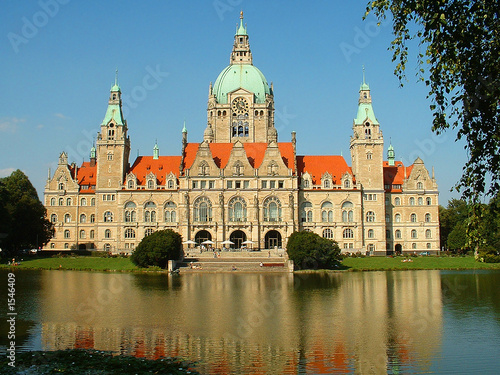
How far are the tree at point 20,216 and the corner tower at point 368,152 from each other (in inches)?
1660

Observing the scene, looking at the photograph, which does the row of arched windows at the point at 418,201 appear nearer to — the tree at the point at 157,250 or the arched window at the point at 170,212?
the arched window at the point at 170,212

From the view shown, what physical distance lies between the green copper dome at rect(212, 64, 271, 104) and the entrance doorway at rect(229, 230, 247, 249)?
2388 cm

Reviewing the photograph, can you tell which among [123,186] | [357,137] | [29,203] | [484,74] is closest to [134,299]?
[484,74]

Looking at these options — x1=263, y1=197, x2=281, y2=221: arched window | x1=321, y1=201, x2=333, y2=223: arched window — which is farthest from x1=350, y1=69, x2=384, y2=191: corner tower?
x1=263, y1=197, x2=281, y2=221: arched window

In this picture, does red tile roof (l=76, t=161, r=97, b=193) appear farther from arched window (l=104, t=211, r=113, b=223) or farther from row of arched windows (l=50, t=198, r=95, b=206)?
arched window (l=104, t=211, r=113, b=223)

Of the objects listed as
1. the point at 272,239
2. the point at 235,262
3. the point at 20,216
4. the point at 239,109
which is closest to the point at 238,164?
Answer: the point at 272,239

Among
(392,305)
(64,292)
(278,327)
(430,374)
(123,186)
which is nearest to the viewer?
(430,374)

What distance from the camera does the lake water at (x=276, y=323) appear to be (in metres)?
19.6

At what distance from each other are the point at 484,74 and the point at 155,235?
157 ft

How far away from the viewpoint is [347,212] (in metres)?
76.1

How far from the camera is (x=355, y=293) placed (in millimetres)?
37688

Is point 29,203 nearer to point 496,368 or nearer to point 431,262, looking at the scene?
point 431,262

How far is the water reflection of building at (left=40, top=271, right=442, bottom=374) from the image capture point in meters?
20.0

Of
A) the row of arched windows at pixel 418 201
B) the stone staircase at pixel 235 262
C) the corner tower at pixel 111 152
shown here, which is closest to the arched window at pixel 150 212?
the corner tower at pixel 111 152
